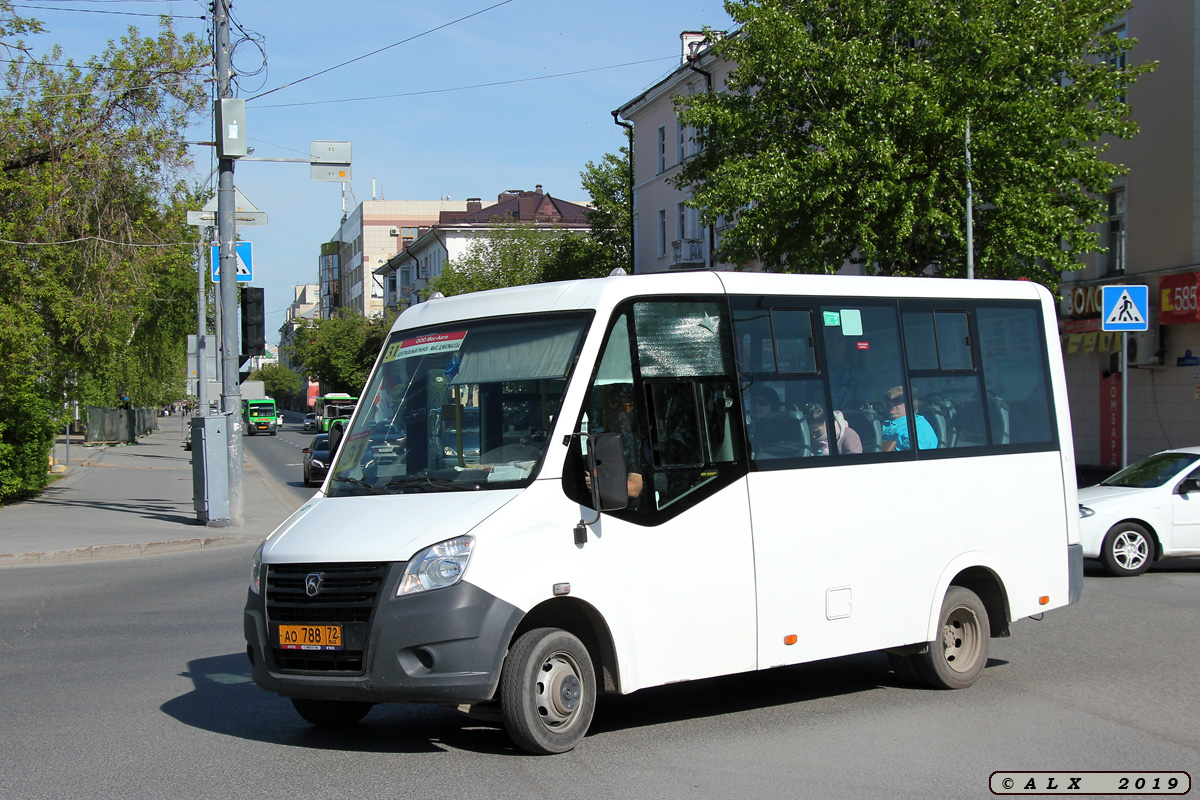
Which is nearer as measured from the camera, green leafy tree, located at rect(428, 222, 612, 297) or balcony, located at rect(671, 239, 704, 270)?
balcony, located at rect(671, 239, 704, 270)

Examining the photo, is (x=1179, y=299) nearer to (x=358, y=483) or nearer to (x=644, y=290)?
(x=644, y=290)

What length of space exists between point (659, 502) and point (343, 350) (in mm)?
82455

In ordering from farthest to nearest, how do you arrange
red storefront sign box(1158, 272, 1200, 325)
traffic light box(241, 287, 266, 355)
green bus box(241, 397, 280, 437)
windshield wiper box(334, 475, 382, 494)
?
1. green bus box(241, 397, 280, 437)
2. red storefront sign box(1158, 272, 1200, 325)
3. traffic light box(241, 287, 266, 355)
4. windshield wiper box(334, 475, 382, 494)

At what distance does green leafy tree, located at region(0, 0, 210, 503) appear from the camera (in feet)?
67.4

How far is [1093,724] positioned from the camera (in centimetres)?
672

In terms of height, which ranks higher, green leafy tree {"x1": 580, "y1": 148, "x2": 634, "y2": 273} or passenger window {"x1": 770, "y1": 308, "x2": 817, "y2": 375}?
green leafy tree {"x1": 580, "y1": 148, "x2": 634, "y2": 273}

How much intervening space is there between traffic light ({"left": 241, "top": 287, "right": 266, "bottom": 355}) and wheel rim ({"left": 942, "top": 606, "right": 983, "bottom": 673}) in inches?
578

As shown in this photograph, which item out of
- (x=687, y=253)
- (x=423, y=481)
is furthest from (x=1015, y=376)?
(x=687, y=253)

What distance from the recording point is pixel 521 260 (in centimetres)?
6362

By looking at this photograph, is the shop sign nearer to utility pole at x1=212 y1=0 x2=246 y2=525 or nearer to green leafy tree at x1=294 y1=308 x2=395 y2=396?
utility pole at x1=212 y1=0 x2=246 y2=525

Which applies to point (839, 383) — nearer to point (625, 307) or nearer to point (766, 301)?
point (766, 301)

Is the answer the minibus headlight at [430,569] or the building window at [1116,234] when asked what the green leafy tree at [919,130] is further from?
the minibus headlight at [430,569]

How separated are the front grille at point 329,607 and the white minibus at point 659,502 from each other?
0.01m

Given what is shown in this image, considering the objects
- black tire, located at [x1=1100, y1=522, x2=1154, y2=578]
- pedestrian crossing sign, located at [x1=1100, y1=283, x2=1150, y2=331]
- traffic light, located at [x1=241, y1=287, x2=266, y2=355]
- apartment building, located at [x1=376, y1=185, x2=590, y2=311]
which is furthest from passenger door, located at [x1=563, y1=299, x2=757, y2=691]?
apartment building, located at [x1=376, y1=185, x2=590, y2=311]
